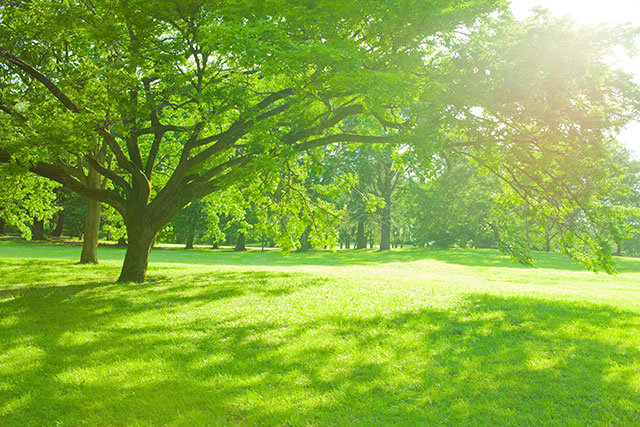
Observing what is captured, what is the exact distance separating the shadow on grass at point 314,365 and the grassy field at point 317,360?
0.10ft

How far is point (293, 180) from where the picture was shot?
2095 cm

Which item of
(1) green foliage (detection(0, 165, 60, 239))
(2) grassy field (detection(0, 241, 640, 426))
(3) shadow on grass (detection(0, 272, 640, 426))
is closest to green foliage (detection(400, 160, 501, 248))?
(1) green foliage (detection(0, 165, 60, 239))

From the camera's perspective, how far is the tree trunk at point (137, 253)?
15461 mm

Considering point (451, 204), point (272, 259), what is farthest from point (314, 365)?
point (451, 204)

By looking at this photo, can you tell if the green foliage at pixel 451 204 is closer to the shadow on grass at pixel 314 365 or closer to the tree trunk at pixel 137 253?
the tree trunk at pixel 137 253

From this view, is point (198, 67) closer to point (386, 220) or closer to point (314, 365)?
point (314, 365)

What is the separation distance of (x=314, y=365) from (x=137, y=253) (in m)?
11.2

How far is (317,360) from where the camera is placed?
7.28 metres

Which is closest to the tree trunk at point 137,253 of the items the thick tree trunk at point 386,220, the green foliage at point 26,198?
the green foliage at point 26,198

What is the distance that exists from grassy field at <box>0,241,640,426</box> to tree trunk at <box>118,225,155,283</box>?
2.95 meters

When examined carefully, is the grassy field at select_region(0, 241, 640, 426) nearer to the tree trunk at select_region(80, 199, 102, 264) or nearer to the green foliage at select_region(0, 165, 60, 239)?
the green foliage at select_region(0, 165, 60, 239)

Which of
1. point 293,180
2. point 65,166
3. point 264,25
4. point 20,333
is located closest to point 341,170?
point 293,180

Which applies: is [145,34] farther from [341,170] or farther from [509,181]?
[341,170]

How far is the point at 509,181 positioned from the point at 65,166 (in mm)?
16688
